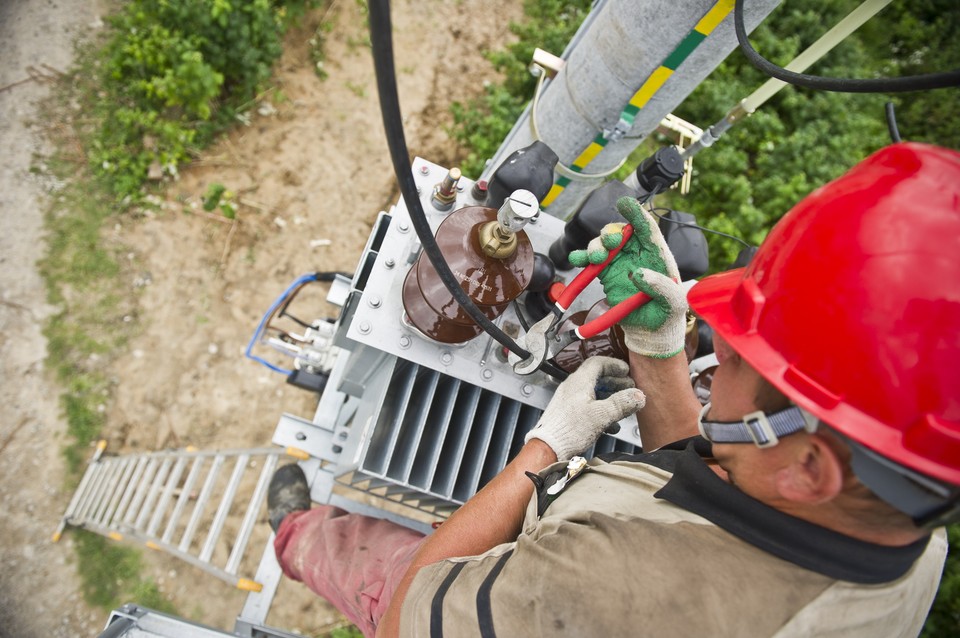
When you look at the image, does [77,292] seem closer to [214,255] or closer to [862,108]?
[214,255]

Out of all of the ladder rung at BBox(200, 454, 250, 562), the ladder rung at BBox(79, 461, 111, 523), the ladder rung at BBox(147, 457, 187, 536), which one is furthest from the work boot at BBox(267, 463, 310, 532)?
the ladder rung at BBox(79, 461, 111, 523)

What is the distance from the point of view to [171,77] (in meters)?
3.78

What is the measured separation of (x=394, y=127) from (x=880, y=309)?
2.47 feet

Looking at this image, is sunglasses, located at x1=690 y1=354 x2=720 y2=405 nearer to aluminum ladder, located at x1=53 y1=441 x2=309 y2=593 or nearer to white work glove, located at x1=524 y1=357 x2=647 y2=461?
white work glove, located at x1=524 y1=357 x2=647 y2=461

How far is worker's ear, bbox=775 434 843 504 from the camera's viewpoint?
850 mm

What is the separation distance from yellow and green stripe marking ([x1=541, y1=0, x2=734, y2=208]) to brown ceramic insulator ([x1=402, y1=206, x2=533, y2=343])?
0.69m

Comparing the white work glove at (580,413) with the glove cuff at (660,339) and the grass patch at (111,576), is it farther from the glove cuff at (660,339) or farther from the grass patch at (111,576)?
the grass patch at (111,576)

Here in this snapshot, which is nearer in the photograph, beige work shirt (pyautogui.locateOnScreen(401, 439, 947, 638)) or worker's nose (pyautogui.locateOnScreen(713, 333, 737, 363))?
beige work shirt (pyautogui.locateOnScreen(401, 439, 947, 638))

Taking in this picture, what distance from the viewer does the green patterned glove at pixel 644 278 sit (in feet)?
4.00

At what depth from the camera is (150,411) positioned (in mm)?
3566

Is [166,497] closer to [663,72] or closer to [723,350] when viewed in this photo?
[723,350]

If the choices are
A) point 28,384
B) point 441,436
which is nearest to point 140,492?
point 28,384

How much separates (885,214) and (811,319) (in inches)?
7.2

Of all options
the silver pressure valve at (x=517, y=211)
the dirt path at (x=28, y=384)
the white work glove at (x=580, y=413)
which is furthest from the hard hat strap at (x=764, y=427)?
the dirt path at (x=28, y=384)
